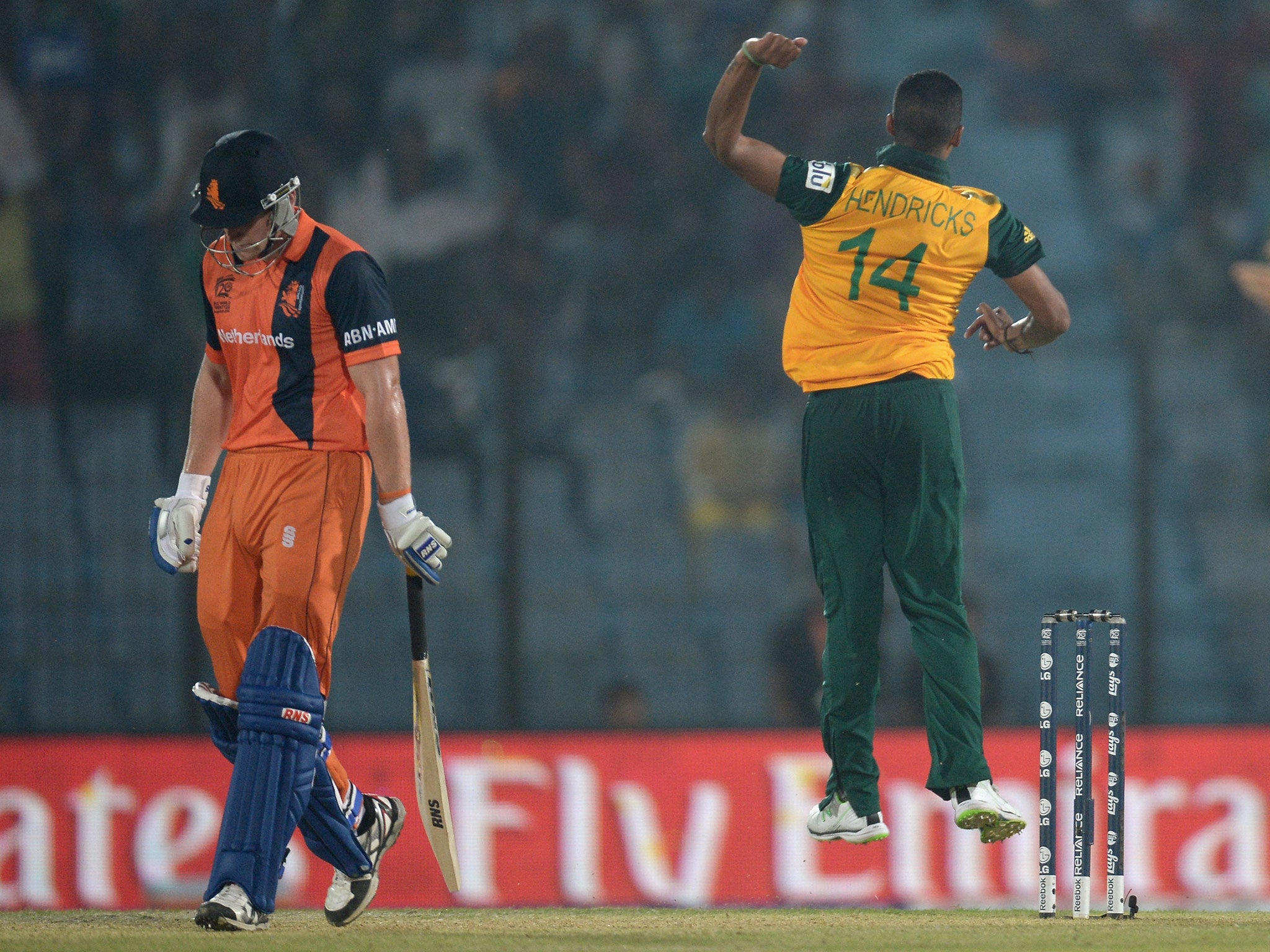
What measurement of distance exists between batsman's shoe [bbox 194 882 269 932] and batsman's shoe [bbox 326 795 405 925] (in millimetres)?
340

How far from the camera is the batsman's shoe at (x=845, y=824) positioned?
13.0 ft

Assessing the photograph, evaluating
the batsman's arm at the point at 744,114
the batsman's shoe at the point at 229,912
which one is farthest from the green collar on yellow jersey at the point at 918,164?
the batsman's shoe at the point at 229,912

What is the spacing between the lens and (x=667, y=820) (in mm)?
6664

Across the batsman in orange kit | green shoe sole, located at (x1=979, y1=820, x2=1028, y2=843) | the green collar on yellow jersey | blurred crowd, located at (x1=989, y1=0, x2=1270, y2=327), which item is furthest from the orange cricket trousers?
blurred crowd, located at (x1=989, y1=0, x2=1270, y2=327)

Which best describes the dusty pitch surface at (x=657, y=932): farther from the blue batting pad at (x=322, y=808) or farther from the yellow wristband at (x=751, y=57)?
the yellow wristband at (x=751, y=57)

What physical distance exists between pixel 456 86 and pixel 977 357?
2455mm

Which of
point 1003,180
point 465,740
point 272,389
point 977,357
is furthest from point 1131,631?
point 272,389

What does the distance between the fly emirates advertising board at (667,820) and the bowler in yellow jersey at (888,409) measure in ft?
8.71

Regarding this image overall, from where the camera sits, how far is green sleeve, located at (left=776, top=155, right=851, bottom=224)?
3918 mm

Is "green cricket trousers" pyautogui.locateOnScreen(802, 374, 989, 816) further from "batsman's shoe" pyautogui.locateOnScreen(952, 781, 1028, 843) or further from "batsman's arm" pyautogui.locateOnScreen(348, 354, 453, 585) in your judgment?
"batsman's arm" pyautogui.locateOnScreen(348, 354, 453, 585)

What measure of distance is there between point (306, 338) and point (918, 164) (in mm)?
1413

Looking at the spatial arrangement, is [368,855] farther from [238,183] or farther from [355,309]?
[238,183]

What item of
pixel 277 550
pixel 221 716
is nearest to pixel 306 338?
pixel 277 550

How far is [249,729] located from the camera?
379 centimetres
